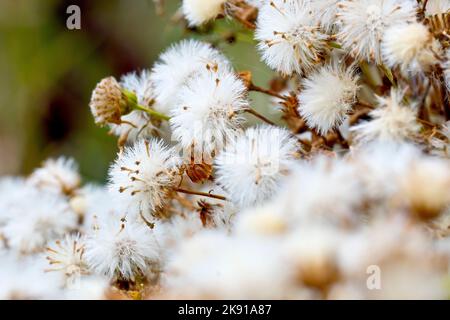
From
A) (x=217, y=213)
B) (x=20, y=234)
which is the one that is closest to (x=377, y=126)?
(x=217, y=213)

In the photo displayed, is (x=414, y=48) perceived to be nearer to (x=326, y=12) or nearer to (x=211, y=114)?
(x=326, y=12)

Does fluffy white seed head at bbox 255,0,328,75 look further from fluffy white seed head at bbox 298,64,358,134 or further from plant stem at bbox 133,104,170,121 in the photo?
plant stem at bbox 133,104,170,121

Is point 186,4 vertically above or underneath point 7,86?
underneath

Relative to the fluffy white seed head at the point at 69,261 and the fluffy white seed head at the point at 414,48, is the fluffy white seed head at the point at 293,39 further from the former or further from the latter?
the fluffy white seed head at the point at 69,261

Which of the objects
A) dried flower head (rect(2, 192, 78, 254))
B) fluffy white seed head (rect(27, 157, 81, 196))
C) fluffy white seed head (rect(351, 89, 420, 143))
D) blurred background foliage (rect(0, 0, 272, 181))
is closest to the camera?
fluffy white seed head (rect(351, 89, 420, 143))

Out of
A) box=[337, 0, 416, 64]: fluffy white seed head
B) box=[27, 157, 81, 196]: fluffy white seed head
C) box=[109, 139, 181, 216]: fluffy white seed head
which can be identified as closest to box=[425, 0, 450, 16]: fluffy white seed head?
box=[337, 0, 416, 64]: fluffy white seed head
